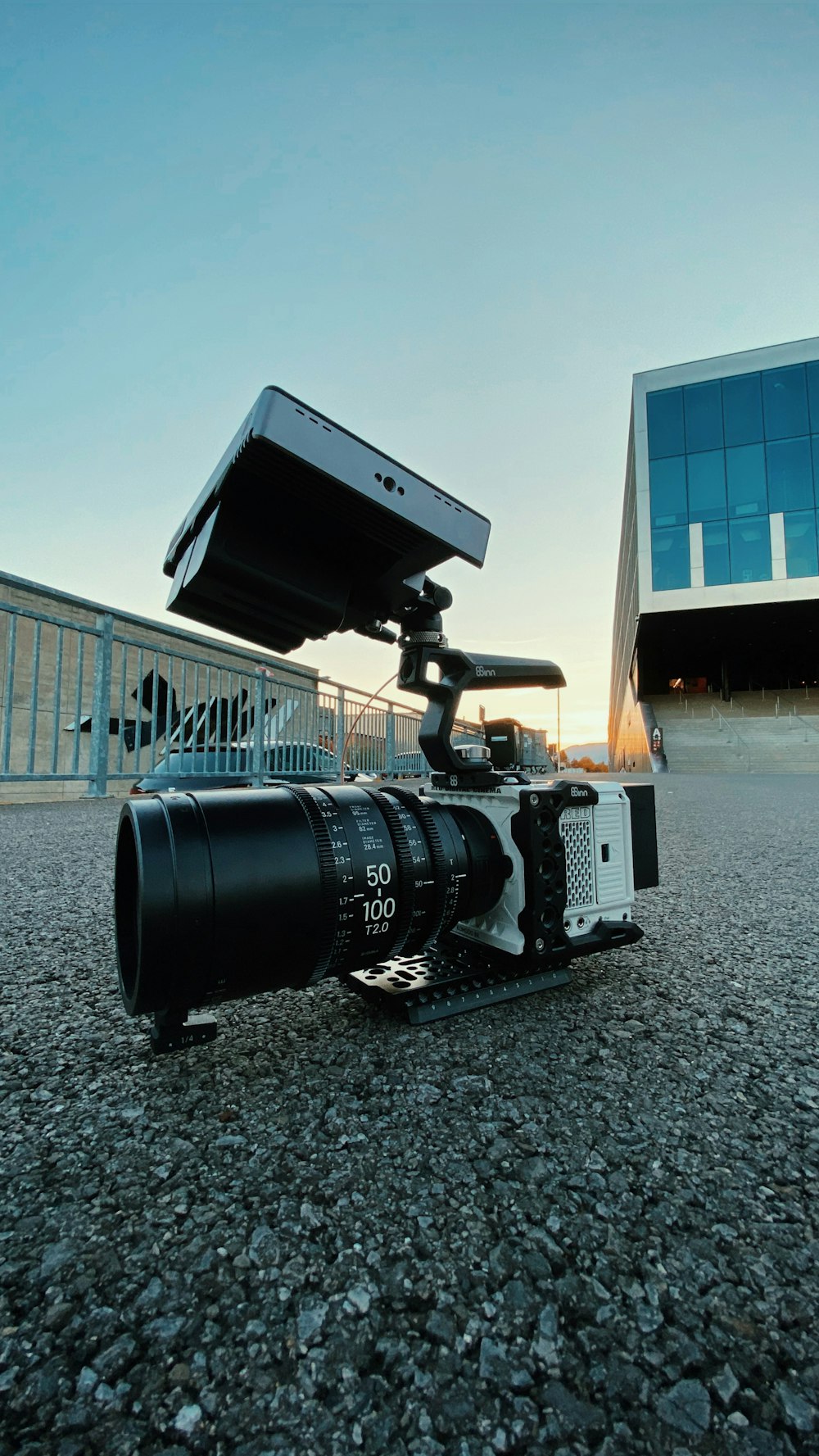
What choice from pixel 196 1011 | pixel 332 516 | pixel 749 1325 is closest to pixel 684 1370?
pixel 749 1325

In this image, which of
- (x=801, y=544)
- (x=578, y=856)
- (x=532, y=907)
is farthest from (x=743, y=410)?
(x=532, y=907)

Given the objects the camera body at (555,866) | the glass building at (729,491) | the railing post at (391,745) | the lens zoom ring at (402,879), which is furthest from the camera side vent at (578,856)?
the glass building at (729,491)

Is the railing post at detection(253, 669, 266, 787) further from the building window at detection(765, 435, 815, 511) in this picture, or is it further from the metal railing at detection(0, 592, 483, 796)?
the building window at detection(765, 435, 815, 511)

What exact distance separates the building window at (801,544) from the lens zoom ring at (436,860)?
23.2m

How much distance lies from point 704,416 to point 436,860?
83.0 ft

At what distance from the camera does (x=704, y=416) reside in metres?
21.2

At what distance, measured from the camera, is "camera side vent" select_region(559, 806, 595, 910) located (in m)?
1.17

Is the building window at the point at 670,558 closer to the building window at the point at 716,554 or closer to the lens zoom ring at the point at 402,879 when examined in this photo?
the building window at the point at 716,554

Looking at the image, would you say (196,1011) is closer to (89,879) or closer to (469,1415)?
(469,1415)

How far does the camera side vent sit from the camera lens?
18cm

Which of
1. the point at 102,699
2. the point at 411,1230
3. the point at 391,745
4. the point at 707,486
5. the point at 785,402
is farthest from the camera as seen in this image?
the point at 707,486

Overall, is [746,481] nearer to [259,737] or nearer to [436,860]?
[259,737]

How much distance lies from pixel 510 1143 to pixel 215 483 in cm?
99

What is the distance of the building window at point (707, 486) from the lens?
68.3 ft
